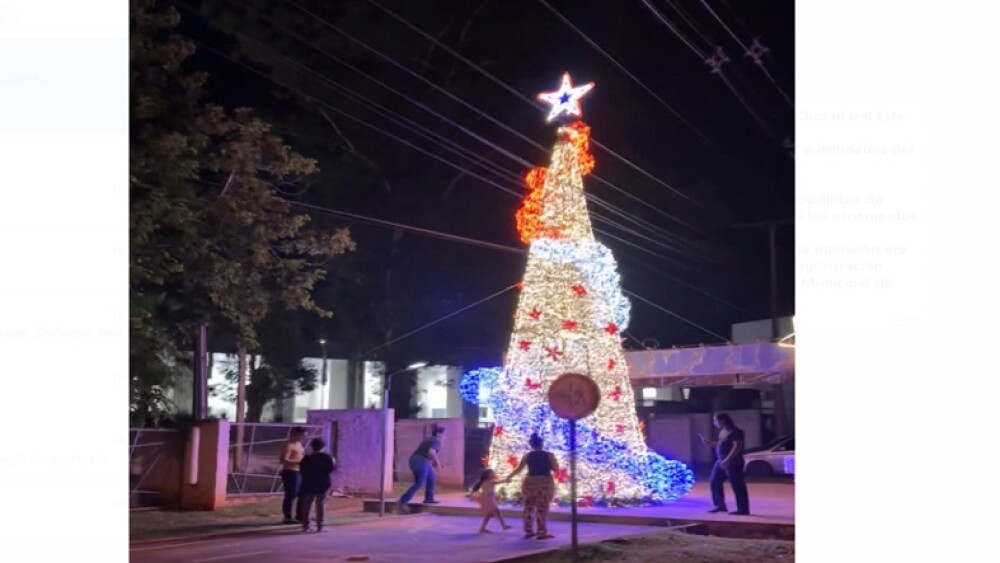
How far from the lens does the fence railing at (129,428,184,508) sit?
15.8 meters

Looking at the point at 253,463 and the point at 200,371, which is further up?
the point at 200,371

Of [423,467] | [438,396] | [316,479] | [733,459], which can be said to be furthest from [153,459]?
[438,396]

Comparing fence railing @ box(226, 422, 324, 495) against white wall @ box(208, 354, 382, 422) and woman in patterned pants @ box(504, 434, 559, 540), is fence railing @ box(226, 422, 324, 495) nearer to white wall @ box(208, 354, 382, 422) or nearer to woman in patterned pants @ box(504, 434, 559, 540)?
woman in patterned pants @ box(504, 434, 559, 540)

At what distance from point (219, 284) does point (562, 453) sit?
719cm

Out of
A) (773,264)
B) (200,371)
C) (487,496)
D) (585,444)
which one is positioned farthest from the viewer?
(773,264)

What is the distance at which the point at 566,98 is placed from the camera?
12.8m

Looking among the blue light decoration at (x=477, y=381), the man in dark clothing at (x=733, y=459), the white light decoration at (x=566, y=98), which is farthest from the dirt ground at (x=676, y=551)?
the white light decoration at (x=566, y=98)

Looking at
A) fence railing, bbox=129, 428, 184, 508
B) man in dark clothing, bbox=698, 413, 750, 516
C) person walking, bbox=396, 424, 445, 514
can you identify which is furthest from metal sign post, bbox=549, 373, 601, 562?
fence railing, bbox=129, 428, 184, 508

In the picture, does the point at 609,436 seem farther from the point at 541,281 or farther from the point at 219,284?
the point at 219,284

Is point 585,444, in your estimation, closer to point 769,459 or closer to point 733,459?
point 733,459

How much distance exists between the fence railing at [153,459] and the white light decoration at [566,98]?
814cm

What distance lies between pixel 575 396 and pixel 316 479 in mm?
4902

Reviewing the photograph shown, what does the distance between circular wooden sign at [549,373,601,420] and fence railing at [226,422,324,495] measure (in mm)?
9082

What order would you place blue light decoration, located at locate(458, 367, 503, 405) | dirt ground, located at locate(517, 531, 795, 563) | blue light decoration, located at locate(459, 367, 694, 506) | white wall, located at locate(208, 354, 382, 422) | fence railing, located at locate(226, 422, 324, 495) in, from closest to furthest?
dirt ground, located at locate(517, 531, 795, 563)
blue light decoration, located at locate(459, 367, 694, 506)
blue light decoration, located at locate(458, 367, 503, 405)
fence railing, located at locate(226, 422, 324, 495)
white wall, located at locate(208, 354, 382, 422)
